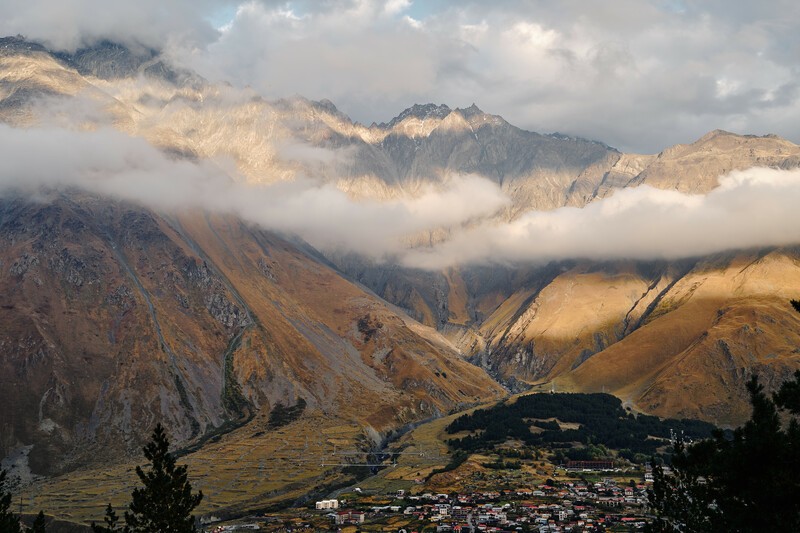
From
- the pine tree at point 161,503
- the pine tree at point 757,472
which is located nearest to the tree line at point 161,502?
the pine tree at point 161,503

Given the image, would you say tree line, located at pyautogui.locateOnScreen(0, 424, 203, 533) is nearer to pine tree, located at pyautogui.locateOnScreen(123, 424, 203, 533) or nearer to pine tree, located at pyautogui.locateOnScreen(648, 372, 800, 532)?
pine tree, located at pyautogui.locateOnScreen(123, 424, 203, 533)

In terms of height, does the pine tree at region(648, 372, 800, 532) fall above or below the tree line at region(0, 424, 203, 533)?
below

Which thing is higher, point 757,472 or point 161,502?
point 161,502

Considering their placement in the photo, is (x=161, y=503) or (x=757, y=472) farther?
(x=161, y=503)

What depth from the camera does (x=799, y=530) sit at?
58125 mm

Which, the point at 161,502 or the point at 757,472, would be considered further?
the point at 161,502

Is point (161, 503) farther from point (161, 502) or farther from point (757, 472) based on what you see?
point (757, 472)

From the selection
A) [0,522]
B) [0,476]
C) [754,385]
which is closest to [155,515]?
[0,522]

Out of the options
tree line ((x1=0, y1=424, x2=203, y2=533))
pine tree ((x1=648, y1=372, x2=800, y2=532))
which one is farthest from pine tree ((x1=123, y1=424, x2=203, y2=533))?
pine tree ((x1=648, y1=372, x2=800, y2=532))

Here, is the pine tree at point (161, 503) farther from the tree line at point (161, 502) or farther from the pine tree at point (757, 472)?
the pine tree at point (757, 472)

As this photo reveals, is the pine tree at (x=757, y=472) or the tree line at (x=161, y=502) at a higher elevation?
the tree line at (x=161, y=502)

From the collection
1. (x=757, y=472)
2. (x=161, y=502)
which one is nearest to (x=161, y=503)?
(x=161, y=502)

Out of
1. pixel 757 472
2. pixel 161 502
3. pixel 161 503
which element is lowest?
pixel 757 472

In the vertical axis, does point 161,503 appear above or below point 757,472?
above
